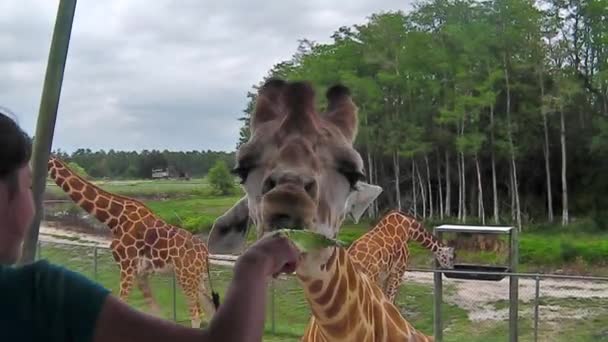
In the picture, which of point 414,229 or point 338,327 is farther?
point 414,229

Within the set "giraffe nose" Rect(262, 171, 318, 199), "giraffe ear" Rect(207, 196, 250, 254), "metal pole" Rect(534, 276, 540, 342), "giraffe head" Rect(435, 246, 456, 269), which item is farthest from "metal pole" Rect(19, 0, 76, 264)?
"metal pole" Rect(534, 276, 540, 342)

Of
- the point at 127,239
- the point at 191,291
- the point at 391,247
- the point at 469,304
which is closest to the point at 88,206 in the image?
the point at 127,239

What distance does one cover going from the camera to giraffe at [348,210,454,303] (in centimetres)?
215

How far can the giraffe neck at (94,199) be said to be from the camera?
79.9 inches

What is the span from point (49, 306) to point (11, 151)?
94 millimetres

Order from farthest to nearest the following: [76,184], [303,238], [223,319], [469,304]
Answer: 1. [469,304]
2. [76,184]
3. [303,238]
4. [223,319]

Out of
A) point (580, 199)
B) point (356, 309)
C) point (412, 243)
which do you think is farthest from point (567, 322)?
point (356, 309)

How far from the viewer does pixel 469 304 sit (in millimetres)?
2434

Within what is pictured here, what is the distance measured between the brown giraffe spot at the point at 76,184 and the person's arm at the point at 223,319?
5.43 ft

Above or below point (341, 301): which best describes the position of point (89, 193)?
above

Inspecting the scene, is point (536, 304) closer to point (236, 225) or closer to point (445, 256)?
point (445, 256)

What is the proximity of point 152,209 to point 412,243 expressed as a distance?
824 millimetres

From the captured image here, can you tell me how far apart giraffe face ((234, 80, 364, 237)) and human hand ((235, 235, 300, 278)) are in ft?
0.77

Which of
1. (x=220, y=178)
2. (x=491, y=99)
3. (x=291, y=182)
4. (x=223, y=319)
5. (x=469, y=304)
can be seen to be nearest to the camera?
(x=223, y=319)
